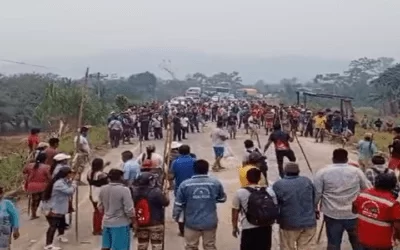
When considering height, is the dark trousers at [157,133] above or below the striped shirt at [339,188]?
below

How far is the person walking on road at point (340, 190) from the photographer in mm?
9031

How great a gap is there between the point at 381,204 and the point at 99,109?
108ft

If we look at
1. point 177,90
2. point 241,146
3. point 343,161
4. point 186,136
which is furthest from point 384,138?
point 177,90

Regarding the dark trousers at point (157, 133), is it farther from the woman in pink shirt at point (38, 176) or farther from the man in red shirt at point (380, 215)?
the man in red shirt at point (380, 215)

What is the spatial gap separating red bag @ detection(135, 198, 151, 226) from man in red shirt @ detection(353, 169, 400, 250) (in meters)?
2.83

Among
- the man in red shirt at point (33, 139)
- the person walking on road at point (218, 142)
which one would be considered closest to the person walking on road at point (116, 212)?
the man in red shirt at point (33, 139)

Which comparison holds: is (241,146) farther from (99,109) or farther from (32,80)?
(32,80)

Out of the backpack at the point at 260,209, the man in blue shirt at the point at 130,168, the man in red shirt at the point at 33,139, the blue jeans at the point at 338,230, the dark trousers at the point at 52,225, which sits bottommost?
the dark trousers at the point at 52,225

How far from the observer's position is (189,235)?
9.09 m

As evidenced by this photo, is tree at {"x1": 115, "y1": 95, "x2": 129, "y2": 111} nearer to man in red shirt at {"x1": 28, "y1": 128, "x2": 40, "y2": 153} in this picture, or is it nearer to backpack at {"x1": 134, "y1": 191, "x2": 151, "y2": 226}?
man in red shirt at {"x1": 28, "y1": 128, "x2": 40, "y2": 153}

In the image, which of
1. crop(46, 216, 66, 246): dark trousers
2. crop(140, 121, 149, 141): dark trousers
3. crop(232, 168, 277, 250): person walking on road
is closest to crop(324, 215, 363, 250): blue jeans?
crop(232, 168, 277, 250): person walking on road

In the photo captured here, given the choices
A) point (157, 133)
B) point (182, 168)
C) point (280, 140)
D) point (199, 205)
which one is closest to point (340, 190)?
point (199, 205)

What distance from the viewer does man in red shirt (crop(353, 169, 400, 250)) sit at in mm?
7691

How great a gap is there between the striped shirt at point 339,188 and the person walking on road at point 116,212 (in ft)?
8.17
